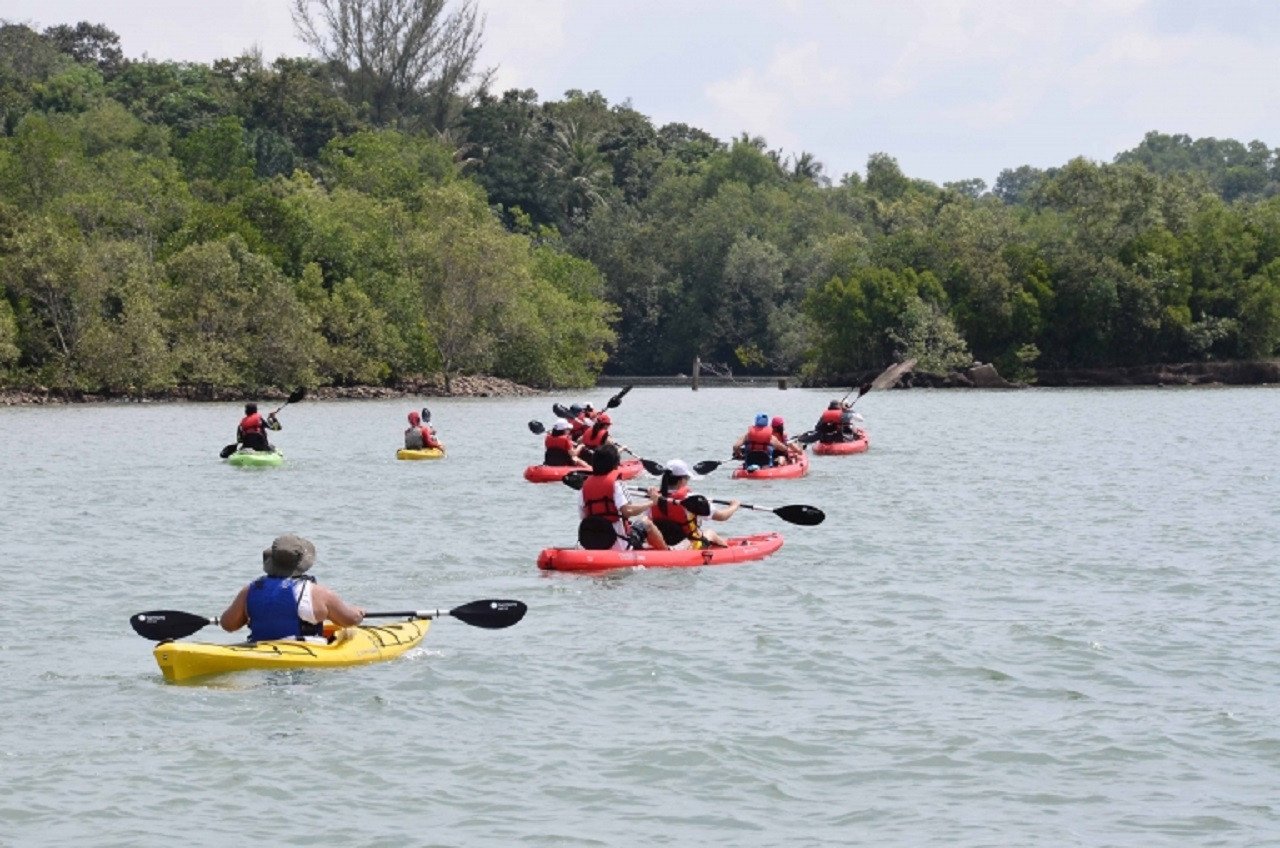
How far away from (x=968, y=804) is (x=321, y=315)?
65.8 m

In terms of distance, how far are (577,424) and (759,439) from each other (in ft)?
13.2

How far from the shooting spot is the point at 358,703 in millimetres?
13875

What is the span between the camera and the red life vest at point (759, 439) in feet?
105

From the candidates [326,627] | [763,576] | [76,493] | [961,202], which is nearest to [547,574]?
[763,576]

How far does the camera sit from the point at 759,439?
105 feet

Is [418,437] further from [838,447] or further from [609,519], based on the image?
[609,519]

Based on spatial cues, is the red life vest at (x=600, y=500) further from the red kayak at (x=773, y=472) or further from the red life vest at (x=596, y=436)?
→ the red kayak at (x=773, y=472)

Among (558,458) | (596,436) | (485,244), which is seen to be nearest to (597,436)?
(596,436)

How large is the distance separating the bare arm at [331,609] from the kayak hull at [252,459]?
2209 cm

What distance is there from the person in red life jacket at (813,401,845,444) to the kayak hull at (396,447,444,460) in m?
8.14

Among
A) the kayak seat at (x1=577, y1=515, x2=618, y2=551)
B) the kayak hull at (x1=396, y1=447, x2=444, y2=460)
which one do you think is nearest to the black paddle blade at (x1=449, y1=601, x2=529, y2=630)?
the kayak seat at (x1=577, y1=515, x2=618, y2=551)

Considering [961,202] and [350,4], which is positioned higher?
[350,4]

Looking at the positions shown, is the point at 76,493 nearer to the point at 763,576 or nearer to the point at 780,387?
the point at 763,576

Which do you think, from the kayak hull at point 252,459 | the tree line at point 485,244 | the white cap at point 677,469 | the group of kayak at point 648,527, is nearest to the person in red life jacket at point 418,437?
the kayak hull at point 252,459
